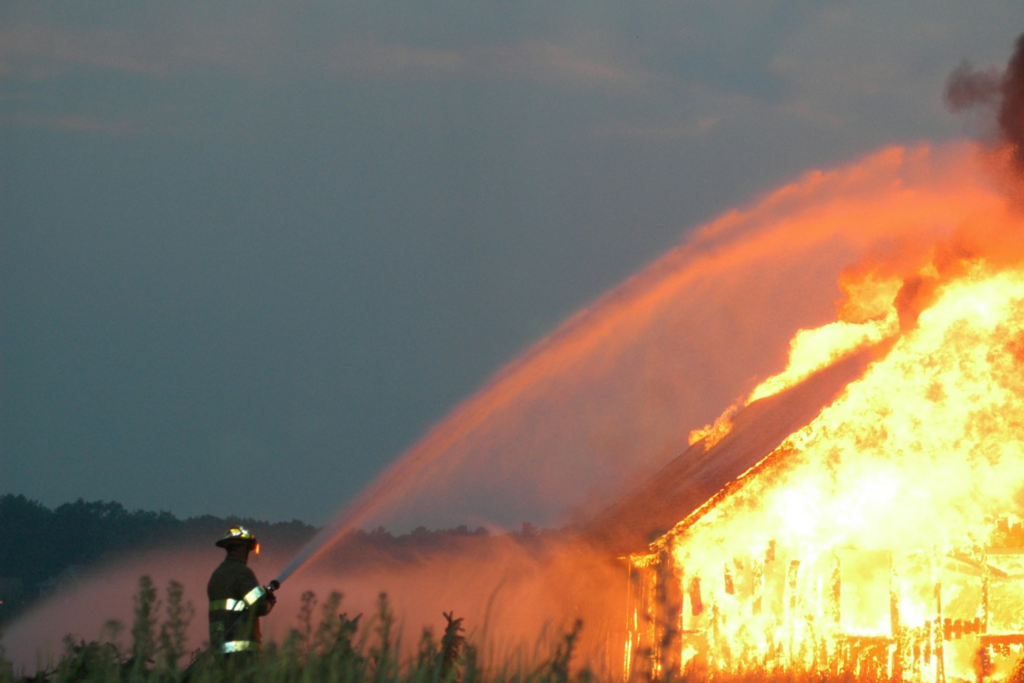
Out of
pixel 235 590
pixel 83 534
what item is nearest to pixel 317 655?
pixel 235 590

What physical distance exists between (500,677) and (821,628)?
13.3 meters

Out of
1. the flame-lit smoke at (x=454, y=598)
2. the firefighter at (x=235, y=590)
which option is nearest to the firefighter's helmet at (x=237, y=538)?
the firefighter at (x=235, y=590)

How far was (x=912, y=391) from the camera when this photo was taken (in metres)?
19.5

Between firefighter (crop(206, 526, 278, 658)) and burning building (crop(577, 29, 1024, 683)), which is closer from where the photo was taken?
firefighter (crop(206, 526, 278, 658))

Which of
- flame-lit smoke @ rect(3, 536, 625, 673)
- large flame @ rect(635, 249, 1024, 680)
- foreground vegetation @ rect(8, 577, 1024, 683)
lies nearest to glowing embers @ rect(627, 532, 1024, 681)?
large flame @ rect(635, 249, 1024, 680)

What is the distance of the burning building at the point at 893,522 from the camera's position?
1912 centimetres

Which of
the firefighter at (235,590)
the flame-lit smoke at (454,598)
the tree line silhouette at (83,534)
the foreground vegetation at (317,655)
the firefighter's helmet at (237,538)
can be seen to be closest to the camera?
the foreground vegetation at (317,655)

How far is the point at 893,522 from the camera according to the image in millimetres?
19375

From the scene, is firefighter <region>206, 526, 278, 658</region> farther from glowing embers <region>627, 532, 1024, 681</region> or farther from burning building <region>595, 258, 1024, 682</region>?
glowing embers <region>627, 532, 1024, 681</region>

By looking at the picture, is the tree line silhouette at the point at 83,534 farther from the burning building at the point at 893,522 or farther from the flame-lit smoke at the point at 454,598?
the burning building at the point at 893,522

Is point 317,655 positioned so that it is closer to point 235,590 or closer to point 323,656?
point 323,656

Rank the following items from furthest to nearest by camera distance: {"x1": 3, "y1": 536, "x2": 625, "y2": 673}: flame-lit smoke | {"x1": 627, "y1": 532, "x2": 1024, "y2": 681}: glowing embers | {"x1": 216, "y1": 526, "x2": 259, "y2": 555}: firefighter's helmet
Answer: {"x1": 627, "y1": 532, "x2": 1024, "y2": 681}: glowing embers < {"x1": 3, "y1": 536, "x2": 625, "y2": 673}: flame-lit smoke < {"x1": 216, "y1": 526, "x2": 259, "y2": 555}: firefighter's helmet

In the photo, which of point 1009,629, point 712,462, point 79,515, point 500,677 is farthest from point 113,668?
point 79,515

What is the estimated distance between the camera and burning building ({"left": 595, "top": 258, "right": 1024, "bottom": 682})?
19125 millimetres
